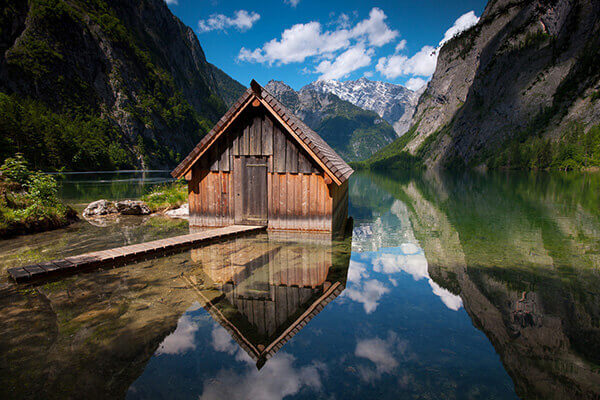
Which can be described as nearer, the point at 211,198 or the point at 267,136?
the point at 267,136

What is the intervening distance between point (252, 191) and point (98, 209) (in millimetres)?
10447

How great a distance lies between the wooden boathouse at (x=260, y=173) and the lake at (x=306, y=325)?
2.05m

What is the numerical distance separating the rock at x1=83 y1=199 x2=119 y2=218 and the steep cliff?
4821 cm

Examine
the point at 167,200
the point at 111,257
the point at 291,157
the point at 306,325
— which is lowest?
the point at 306,325

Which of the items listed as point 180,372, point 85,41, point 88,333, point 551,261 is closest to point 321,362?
point 180,372

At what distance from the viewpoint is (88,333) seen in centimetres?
451

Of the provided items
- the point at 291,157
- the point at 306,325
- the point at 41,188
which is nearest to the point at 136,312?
the point at 306,325

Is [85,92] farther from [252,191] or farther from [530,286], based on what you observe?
[530,286]

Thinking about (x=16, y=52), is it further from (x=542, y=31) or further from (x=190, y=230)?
(x=542, y=31)

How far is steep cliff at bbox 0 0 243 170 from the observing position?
6431 cm

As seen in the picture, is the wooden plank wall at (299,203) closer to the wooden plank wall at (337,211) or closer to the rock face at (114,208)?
the wooden plank wall at (337,211)

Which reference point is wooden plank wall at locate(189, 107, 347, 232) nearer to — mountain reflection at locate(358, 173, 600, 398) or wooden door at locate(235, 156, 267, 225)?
wooden door at locate(235, 156, 267, 225)

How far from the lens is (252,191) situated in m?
11.6

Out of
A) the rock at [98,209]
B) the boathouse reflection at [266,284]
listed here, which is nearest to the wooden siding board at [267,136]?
the boathouse reflection at [266,284]
